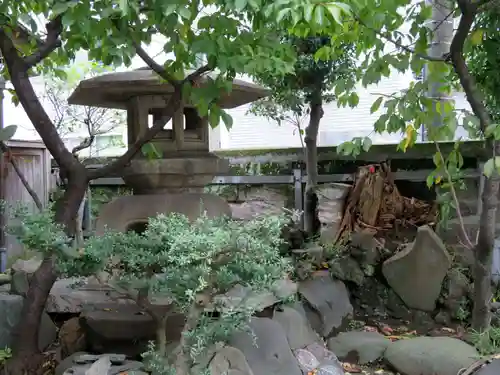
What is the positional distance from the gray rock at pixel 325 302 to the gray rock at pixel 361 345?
191mm

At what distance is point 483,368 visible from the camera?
10.1 ft

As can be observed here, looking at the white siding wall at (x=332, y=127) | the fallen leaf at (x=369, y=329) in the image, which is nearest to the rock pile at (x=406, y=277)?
the fallen leaf at (x=369, y=329)

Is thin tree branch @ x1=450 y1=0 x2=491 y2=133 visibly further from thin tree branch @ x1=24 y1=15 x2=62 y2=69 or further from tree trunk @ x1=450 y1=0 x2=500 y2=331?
thin tree branch @ x1=24 y1=15 x2=62 y2=69

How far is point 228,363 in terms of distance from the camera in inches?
102

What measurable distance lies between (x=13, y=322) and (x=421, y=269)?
359cm

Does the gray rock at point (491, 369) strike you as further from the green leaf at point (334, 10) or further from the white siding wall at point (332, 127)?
the white siding wall at point (332, 127)

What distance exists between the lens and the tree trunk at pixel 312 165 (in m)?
5.38

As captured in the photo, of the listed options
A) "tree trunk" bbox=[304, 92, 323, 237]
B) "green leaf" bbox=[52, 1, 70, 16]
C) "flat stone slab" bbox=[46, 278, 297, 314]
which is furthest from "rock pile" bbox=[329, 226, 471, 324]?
"green leaf" bbox=[52, 1, 70, 16]

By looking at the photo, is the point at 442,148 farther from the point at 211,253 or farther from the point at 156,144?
the point at 211,253

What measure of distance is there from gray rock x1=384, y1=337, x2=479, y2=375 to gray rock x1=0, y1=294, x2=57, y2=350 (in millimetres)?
2514

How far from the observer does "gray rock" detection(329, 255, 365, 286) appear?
4.86 meters

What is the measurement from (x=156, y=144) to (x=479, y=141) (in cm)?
344

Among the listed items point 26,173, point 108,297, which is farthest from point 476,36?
point 26,173

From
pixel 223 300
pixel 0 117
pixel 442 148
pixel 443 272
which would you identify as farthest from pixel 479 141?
pixel 0 117
